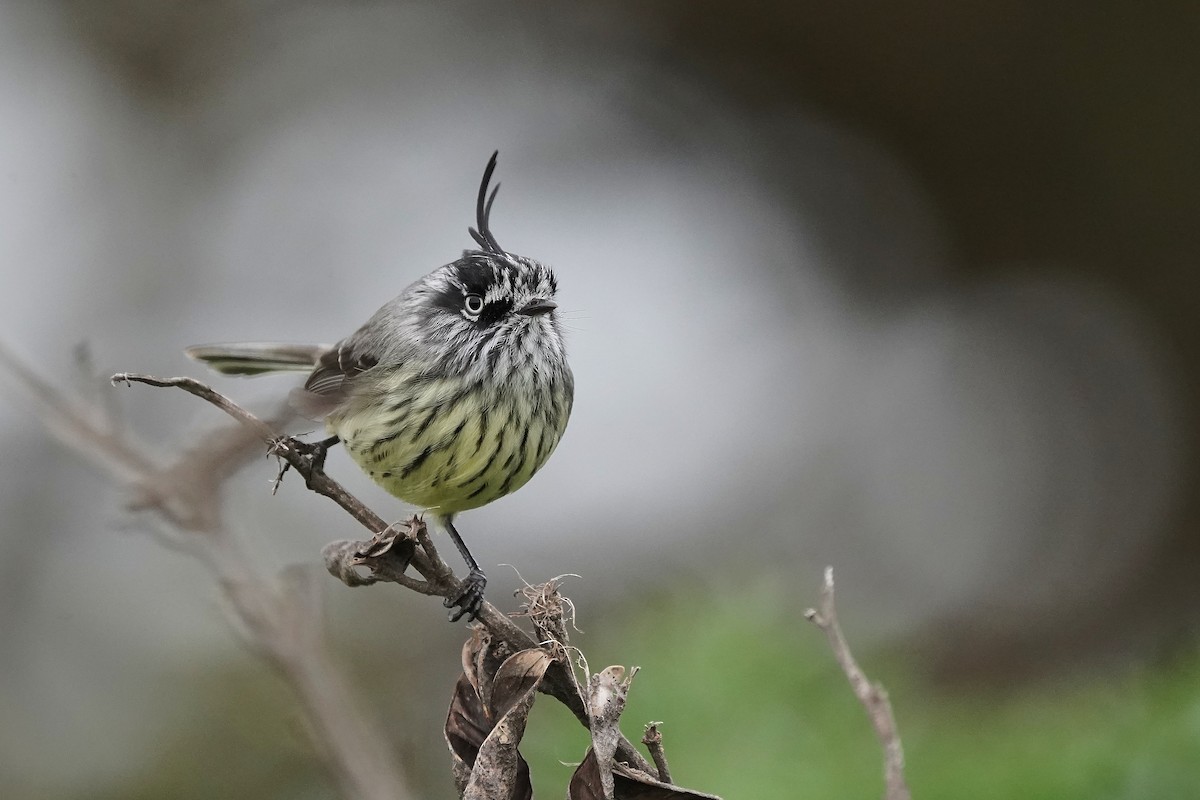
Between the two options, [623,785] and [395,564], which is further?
[395,564]

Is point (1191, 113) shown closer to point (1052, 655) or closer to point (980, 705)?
point (1052, 655)

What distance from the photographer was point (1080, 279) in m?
8.03

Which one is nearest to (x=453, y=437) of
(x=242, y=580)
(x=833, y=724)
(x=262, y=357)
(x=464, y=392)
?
(x=464, y=392)

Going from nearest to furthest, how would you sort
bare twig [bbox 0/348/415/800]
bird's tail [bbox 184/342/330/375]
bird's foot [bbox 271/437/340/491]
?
bare twig [bbox 0/348/415/800]
bird's foot [bbox 271/437/340/491]
bird's tail [bbox 184/342/330/375]

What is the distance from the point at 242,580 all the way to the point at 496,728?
532 mm

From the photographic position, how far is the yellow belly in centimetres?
303

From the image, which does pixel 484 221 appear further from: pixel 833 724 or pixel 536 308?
pixel 833 724

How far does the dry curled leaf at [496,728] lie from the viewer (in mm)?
1484

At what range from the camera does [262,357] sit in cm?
386

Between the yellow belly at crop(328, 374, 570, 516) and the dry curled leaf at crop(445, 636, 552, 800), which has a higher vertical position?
the yellow belly at crop(328, 374, 570, 516)

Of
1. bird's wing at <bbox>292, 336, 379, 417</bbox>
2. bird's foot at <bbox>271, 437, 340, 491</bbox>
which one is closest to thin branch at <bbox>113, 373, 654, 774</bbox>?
bird's foot at <bbox>271, 437, 340, 491</bbox>

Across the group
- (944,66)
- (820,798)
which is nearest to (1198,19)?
(944,66)

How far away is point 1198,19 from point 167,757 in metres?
7.24

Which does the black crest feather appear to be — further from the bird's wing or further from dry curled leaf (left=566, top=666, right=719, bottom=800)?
dry curled leaf (left=566, top=666, right=719, bottom=800)
